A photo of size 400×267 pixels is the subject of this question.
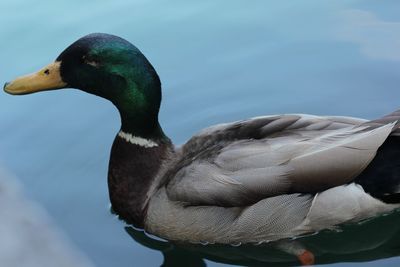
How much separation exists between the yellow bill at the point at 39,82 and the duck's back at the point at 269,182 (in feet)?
2.59

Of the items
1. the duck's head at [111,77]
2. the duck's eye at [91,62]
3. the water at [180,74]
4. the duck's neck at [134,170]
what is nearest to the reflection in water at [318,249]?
the water at [180,74]

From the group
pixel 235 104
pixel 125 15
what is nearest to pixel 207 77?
pixel 235 104

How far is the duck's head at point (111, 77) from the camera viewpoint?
13.3ft

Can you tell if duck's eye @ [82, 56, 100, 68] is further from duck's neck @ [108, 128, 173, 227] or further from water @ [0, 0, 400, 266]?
water @ [0, 0, 400, 266]

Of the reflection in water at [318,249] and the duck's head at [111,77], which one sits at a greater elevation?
the duck's head at [111,77]

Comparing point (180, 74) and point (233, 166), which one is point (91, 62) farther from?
point (180, 74)

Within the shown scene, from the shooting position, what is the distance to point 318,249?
411cm

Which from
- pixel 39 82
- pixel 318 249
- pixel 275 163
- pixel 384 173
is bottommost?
pixel 318 249

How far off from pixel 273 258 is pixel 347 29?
2720 millimetres

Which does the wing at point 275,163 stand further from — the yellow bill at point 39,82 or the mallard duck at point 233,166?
the yellow bill at point 39,82

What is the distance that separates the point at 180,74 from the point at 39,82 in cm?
183

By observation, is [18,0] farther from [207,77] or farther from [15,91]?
[15,91]

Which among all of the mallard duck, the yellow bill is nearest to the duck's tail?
the mallard duck

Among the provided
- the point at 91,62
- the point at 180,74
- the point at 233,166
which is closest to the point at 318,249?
the point at 233,166
